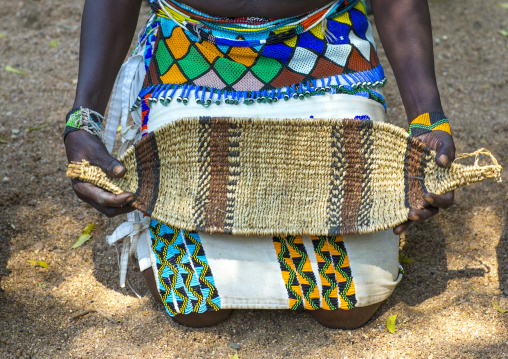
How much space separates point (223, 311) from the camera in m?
1.55

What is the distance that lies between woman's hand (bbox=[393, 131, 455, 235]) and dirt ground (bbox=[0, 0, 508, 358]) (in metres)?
0.39

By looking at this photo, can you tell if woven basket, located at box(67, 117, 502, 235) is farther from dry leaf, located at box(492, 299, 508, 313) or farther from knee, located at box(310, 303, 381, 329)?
dry leaf, located at box(492, 299, 508, 313)

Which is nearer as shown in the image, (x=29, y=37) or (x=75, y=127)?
(x=75, y=127)

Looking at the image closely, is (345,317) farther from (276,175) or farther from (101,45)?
(101,45)

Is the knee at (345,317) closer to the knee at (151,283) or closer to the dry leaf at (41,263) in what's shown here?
the knee at (151,283)

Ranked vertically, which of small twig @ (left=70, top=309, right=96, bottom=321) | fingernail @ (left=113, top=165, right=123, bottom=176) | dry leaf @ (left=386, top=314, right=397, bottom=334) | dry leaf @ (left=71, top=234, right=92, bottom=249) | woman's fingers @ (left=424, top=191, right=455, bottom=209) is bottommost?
dry leaf @ (left=71, top=234, right=92, bottom=249)

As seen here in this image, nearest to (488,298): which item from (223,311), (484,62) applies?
(223,311)

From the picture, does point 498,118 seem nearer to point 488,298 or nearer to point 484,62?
point 484,62

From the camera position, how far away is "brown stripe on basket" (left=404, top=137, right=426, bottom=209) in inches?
52.8

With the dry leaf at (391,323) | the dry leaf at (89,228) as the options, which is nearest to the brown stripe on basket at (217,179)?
the dry leaf at (391,323)

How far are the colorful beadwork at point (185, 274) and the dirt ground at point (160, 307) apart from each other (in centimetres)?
11

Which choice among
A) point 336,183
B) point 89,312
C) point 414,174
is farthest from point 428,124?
point 89,312

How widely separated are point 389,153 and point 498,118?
1.37 metres

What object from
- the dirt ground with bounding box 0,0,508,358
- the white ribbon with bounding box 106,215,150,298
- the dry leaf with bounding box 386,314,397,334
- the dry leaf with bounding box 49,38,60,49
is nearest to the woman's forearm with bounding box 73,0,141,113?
the white ribbon with bounding box 106,215,150,298
